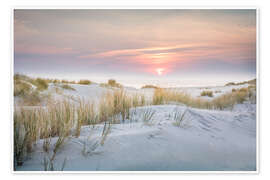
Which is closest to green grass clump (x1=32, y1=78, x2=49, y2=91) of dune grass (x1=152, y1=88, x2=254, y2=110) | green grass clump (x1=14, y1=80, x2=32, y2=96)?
green grass clump (x1=14, y1=80, x2=32, y2=96)

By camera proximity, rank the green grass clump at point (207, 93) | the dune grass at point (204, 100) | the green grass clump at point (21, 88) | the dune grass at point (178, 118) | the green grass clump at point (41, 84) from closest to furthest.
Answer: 1. the dune grass at point (178, 118)
2. the green grass clump at point (21, 88)
3. the green grass clump at point (41, 84)
4. the dune grass at point (204, 100)
5. the green grass clump at point (207, 93)

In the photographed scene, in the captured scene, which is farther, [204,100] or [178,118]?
[204,100]

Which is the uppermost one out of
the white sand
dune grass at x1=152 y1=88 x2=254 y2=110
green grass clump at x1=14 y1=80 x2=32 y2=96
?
green grass clump at x1=14 y1=80 x2=32 y2=96

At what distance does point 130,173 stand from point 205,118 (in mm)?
1249

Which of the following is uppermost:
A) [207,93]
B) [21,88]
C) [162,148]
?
→ [21,88]

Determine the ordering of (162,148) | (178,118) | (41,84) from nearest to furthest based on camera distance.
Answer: (162,148)
(178,118)
(41,84)

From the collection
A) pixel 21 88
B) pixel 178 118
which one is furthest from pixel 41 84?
pixel 178 118

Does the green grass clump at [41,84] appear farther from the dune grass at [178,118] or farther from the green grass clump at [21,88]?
the dune grass at [178,118]

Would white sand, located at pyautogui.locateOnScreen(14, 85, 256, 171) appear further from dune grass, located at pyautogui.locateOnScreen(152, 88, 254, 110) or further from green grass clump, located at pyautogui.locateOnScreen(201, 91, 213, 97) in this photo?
green grass clump, located at pyautogui.locateOnScreen(201, 91, 213, 97)

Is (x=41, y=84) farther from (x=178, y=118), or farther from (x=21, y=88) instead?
(x=178, y=118)

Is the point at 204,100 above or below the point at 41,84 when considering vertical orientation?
below

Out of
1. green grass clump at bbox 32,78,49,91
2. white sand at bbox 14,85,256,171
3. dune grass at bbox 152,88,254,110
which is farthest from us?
dune grass at bbox 152,88,254,110

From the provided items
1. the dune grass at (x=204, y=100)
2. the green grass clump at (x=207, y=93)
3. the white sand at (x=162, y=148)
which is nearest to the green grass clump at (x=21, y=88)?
the white sand at (x=162, y=148)

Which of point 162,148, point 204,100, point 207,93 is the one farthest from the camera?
point 204,100
